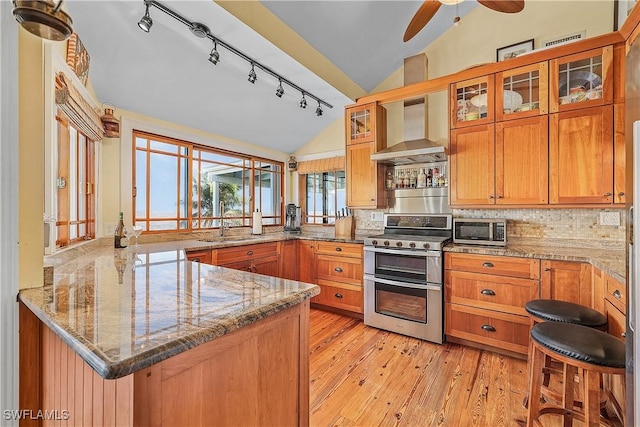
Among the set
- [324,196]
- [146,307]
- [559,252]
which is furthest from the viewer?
[324,196]

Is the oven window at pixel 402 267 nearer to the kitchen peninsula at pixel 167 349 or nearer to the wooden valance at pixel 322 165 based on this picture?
the wooden valance at pixel 322 165

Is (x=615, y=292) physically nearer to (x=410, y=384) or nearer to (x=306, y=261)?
(x=410, y=384)

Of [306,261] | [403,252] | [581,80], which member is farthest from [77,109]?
[581,80]

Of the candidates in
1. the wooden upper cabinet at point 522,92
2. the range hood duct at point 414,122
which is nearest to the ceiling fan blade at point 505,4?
the wooden upper cabinet at point 522,92

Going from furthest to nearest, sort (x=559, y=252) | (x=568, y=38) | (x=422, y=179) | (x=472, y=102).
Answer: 1. (x=422, y=179)
2. (x=472, y=102)
3. (x=568, y=38)
4. (x=559, y=252)

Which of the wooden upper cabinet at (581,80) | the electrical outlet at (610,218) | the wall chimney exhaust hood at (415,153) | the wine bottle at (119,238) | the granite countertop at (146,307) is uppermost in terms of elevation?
the wooden upper cabinet at (581,80)

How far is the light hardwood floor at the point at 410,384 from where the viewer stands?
5.43 feet

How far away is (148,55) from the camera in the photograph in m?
2.28

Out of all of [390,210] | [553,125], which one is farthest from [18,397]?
[553,125]

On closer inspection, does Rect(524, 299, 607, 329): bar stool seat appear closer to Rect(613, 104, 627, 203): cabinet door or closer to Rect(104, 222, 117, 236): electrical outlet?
Rect(613, 104, 627, 203): cabinet door

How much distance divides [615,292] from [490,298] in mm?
888

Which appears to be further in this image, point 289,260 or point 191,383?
point 289,260

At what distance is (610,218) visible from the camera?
2383mm

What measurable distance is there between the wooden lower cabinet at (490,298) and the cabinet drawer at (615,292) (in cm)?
50
